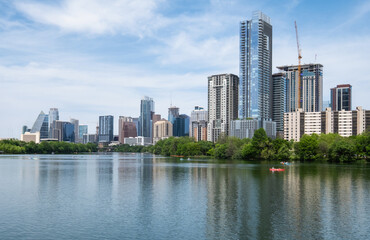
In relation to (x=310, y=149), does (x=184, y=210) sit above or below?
below

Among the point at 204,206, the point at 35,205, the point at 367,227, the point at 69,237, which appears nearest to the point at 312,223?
the point at 367,227

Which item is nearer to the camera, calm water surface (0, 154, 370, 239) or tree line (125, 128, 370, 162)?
calm water surface (0, 154, 370, 239)

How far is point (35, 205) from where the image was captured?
Result: 149 ft

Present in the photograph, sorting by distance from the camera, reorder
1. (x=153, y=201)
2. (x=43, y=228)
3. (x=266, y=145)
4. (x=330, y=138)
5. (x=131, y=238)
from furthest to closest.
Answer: (x=330, y=138) < (x=266, y=145) < (x=153, y=201) < (x=43, y=228) < (x=131, y=238)

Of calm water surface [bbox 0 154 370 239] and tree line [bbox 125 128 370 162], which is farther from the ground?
tree line [bbox 125 128 370 162]

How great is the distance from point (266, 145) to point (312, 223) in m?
117

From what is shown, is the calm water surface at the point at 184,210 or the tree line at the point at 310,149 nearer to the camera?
the calm water surface at the point at 184,210

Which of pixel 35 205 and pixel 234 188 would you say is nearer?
pixel 35 205

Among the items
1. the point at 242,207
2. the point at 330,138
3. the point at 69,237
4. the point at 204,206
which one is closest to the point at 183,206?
the point at 204,206

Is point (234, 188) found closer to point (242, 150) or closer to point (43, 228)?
point (43, 228)

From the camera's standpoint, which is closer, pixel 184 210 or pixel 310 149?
pixel 184 210

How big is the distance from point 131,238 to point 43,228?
29.2 ft

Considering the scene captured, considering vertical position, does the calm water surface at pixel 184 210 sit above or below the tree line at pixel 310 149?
below

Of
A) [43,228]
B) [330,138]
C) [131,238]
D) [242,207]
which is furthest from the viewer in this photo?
[330,138]
